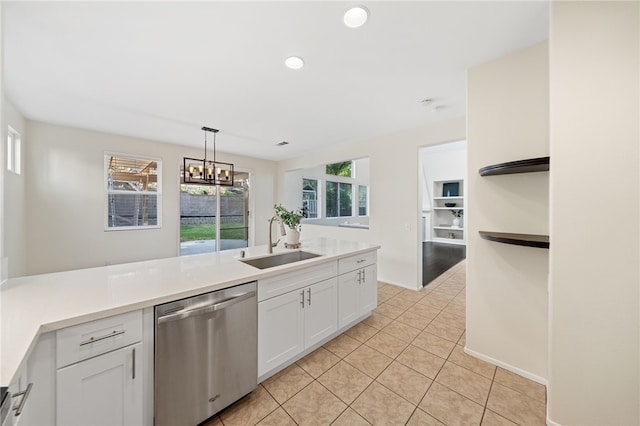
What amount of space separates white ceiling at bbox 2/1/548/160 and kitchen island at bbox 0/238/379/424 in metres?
1.71

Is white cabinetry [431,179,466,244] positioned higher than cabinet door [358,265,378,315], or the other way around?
white cabinetry [431,179,466,244]

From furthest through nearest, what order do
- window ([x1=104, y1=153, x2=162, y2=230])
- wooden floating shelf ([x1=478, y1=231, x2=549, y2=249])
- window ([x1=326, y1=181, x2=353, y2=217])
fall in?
window ([x1=326, y1=181, x2=353, y2=217]), window ([x1=104, y1=153, x2=162, y2=230]), wooden floating shelf ([x1=478, y1=231, x2=549, y2=249])

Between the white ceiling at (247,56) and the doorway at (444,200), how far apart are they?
490 cm

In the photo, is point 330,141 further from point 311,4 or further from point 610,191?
point 610,191

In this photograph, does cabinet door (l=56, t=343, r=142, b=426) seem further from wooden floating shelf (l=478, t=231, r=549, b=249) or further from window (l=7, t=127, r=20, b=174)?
window (l=7, t=127, r=20, b=174)

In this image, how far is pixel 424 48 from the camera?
183cm

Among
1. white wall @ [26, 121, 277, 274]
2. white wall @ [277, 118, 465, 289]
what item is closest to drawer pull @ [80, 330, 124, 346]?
white wall @ [277, 118, 465, 289]

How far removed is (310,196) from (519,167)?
17.6ft

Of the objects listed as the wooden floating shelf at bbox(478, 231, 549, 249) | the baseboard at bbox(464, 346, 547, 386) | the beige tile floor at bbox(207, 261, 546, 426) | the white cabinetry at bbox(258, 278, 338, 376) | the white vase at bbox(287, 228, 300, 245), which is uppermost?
the wooden floating shelf at bbox(478, 231, 549, 249)

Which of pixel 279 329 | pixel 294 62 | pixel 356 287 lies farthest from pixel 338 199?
pixel 279 329

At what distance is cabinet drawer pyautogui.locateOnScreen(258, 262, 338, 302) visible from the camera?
177 cm

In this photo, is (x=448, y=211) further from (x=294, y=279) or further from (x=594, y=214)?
(x=294, y=279)

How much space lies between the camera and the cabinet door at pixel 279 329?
176 cm

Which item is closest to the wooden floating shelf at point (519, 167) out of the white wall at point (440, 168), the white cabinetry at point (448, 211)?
the white wall at point (440, 168)
